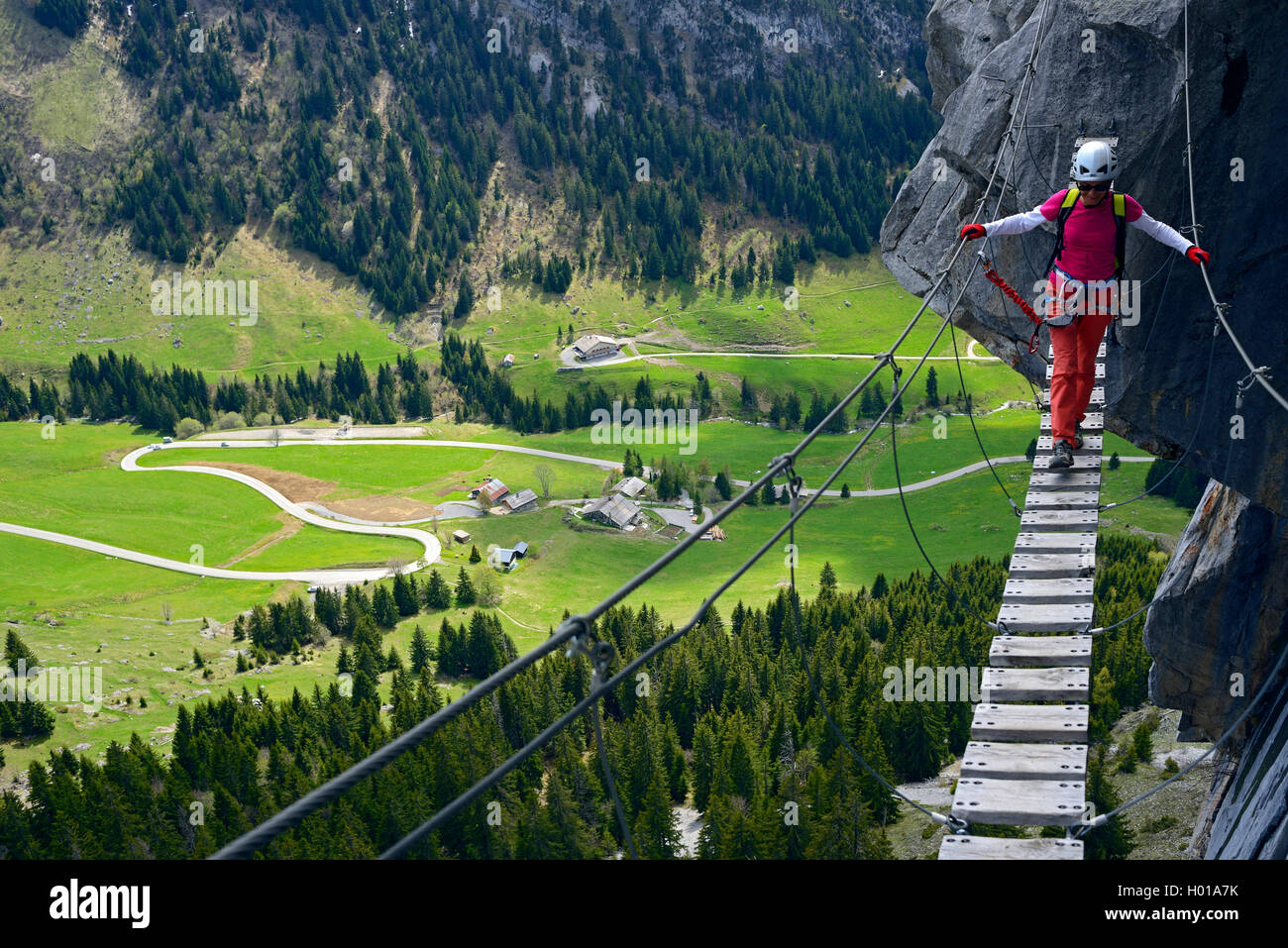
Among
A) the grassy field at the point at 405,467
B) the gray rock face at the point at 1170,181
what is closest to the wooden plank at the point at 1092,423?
the gray rock face at the point at 1170,181

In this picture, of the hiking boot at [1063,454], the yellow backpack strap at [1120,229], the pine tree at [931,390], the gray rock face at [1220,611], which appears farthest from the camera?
the pine tree at [931,390]

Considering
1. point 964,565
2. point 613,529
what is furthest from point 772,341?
point 964,565

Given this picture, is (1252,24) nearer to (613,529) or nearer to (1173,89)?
(1173,89)

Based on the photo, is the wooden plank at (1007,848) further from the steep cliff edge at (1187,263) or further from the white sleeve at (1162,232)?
the white sleeve at (1162,232)

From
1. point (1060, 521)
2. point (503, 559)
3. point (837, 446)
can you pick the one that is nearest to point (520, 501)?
point (503, 559)

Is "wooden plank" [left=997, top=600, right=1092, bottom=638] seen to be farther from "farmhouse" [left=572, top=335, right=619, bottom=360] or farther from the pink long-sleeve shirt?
"farmhouse" [left=572, top=335, right=619, bottom=360]

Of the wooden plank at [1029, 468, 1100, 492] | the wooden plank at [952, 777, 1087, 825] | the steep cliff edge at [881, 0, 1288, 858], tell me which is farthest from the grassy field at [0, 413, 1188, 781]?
the wooden plank at [952, 777, 1087, 825]
